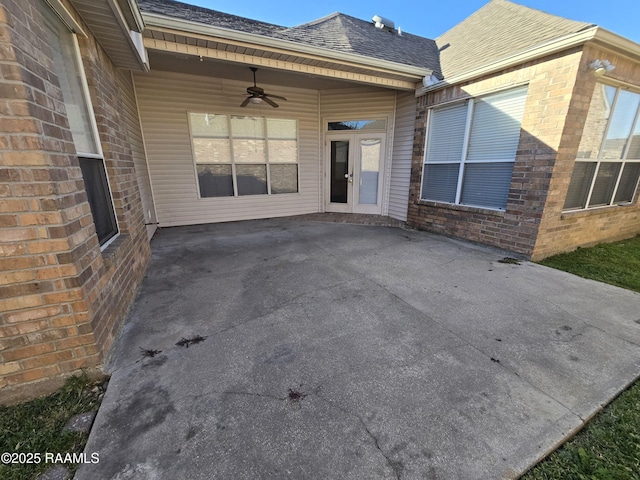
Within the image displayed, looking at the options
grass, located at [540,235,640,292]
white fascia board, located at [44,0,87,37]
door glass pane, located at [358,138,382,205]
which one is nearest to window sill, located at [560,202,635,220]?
grass, located at [540,235,640,292]

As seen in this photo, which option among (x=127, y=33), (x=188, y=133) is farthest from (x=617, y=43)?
(x=188, y=133)

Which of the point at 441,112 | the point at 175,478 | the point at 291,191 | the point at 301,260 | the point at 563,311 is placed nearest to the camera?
the point at 175,478

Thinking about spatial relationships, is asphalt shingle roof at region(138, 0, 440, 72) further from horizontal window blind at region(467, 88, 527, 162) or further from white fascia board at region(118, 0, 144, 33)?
horizontal window blind at region(467, 88, 527, 162)

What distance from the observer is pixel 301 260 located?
4.04 m

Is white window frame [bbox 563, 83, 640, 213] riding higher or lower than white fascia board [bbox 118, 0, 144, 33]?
lower

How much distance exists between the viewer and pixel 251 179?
6707 millimetres

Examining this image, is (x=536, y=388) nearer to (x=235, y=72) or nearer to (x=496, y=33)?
(x=496, y=33)

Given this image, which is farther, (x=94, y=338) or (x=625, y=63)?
(x=625, y=63)

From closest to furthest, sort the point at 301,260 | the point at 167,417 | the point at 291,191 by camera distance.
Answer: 1. the point at 167,417
2. the point at 301,260
3. the point at 291,191

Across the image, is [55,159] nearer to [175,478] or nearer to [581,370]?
[175,478]

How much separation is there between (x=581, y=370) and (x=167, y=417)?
108 inches

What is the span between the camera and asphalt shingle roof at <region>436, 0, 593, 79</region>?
12.7 ft

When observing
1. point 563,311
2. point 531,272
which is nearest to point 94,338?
point 563,311

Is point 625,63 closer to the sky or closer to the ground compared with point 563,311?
closer to the sky
